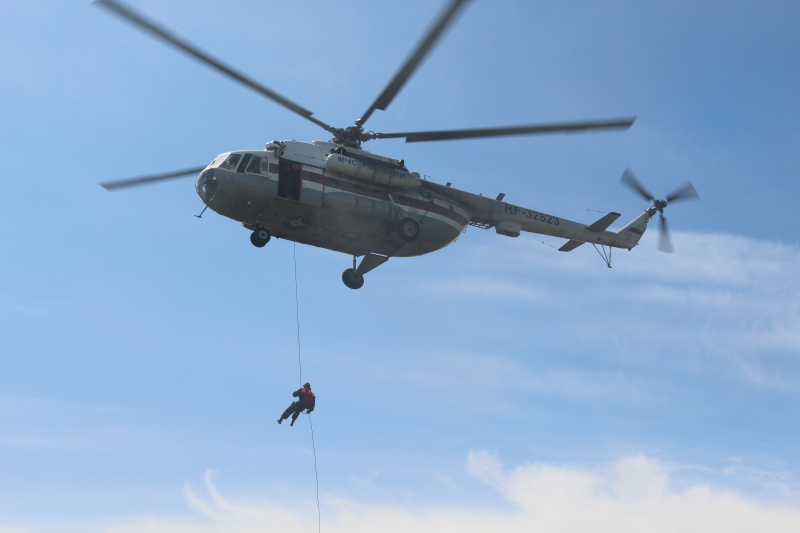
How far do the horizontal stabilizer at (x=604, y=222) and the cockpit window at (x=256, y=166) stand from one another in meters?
13.5

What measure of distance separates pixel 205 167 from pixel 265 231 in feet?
9.10

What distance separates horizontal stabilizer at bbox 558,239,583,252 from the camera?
34.1 metres

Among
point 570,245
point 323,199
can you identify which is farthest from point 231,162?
point 570,245

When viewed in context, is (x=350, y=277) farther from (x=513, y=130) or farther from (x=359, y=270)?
(x=513, y=130)

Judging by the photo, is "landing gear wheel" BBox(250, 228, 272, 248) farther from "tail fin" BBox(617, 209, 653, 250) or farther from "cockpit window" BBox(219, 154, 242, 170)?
"tail fin" BBox(617, 209, 653, 250)

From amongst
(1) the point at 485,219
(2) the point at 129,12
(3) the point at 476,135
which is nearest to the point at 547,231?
(1) the point at 485,219

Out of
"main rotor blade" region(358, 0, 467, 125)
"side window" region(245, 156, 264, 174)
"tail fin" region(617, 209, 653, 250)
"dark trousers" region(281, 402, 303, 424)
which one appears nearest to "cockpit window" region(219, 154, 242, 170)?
"side window" region(245, 156, 264, 174)

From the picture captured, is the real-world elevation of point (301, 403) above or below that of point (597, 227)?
below

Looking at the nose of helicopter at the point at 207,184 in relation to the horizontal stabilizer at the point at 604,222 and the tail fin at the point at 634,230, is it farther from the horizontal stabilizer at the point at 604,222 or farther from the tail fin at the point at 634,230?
the tail fin at the point at 634,230

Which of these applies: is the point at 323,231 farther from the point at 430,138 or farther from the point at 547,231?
the point at 547,231

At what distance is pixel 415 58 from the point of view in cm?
2202

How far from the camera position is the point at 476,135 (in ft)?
84.3

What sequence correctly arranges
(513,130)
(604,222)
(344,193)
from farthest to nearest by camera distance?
1. (604,222)
2. (344,193)
3. (513,130)

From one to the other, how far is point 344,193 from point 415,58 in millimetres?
6868
